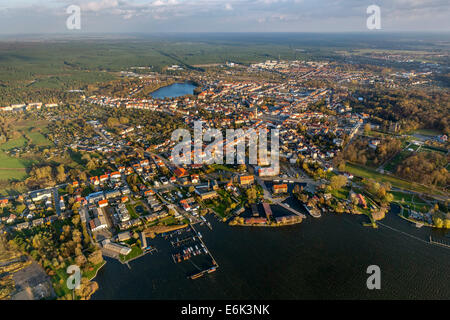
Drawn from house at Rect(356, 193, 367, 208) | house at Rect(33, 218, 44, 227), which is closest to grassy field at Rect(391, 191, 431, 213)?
house at Rect(356, 193, 367, 208)

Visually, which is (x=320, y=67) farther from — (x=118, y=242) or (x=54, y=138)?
(x=118, y=242)

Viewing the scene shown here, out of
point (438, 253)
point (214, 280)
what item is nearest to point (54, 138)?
point (214, 280)

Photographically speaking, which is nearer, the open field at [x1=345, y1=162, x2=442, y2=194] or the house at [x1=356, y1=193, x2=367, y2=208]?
the house at [x1=356, y1=193, x2=367, y2=208]

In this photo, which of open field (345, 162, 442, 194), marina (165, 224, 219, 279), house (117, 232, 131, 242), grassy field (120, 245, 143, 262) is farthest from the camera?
open field (345, 162, 442, 194)

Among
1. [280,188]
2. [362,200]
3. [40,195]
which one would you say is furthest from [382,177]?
[40,195]

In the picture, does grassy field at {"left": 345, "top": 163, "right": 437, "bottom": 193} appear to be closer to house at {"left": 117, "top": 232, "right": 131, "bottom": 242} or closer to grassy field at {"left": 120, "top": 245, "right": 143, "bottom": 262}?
grassy field at {"left": 120, "top": 245, "right": 143, "bottom": 262}

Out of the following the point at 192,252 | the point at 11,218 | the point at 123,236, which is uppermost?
the point at 11,218

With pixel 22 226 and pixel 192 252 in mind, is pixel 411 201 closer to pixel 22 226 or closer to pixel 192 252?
pixel 192 252
